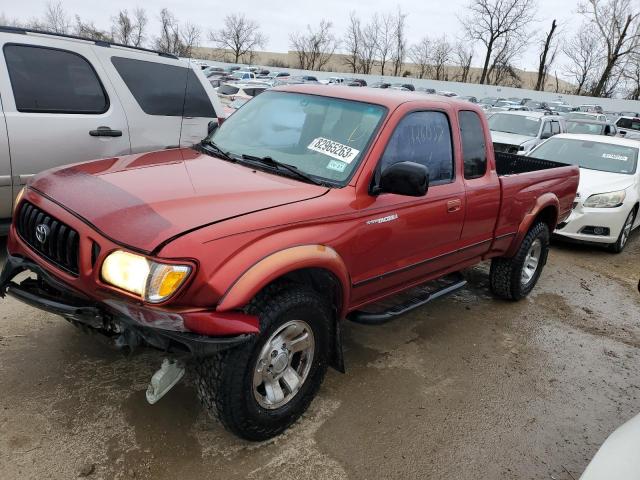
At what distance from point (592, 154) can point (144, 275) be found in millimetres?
8019

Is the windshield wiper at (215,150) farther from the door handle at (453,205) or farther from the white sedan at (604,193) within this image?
the white sedan at (604,193)

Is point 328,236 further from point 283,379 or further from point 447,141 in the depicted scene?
point 447,141

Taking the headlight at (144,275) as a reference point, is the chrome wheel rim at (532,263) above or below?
below

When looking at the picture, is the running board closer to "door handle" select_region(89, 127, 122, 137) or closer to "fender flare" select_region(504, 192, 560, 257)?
"fender flare" select_region(504, 192, 560, 257)

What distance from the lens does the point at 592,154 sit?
8180 mm

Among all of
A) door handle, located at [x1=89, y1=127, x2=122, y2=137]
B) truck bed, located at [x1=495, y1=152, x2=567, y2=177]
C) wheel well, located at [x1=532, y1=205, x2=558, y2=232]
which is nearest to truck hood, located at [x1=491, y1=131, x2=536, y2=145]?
truck bed, located at [x1=495, y1=152, x2=567, y2=177]

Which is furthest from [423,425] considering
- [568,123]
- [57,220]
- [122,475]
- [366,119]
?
[568,123]

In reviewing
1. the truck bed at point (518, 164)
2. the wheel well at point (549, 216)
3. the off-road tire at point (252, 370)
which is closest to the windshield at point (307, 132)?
the off-road tire at point (252, 370)

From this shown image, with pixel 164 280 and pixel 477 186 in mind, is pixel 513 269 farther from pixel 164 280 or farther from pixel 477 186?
pixel 164 280

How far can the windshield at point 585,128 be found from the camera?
15.4 metres

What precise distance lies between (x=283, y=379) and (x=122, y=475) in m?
0.91

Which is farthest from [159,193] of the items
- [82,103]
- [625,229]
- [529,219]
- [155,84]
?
[625,229]

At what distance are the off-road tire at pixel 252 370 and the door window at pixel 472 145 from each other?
1815mm

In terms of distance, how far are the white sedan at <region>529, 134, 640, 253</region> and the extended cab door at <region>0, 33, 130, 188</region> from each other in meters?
5.91
